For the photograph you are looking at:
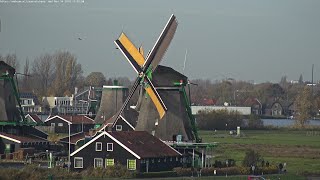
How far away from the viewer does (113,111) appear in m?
77.9

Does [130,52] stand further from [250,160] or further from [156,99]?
[250,160]

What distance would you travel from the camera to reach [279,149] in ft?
236

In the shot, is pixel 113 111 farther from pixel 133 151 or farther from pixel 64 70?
pixel 64 70

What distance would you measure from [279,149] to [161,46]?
60.4ft

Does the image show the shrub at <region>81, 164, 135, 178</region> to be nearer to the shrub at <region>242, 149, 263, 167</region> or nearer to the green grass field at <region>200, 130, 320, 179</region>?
the shrub at <region>242, 149, 263, 167</region>

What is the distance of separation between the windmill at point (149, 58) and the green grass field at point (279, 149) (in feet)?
22.4

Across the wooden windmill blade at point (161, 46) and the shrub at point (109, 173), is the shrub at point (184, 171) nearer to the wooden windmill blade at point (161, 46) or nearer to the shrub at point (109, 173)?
the shrub at point (109, 173)

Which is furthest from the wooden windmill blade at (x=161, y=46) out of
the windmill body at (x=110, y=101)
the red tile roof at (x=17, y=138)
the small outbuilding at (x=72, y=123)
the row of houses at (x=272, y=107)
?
the row of houses at (x=272, y=107)

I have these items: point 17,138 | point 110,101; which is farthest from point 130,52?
point 110,101

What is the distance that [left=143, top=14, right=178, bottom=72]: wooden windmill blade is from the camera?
57656 millimetres

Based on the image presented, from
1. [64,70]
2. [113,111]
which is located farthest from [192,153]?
[64,70]

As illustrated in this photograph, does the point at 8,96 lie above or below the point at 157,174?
above

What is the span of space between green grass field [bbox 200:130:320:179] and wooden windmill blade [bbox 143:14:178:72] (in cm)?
841

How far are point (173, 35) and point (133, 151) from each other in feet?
41.5
